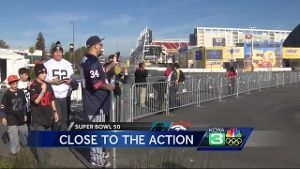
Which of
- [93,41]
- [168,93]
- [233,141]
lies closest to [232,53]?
[168,93]

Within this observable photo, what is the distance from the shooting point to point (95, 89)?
723 cm

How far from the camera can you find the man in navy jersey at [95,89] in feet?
23.4

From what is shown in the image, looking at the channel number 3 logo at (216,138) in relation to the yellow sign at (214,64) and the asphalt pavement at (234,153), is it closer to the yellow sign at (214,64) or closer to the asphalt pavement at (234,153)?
the asphalt pavement at (234,153)

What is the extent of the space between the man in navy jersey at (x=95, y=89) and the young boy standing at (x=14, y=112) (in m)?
1.71

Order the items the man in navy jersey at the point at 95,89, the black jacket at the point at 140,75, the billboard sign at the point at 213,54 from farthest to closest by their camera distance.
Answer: the billboard sign at the point at 213,54 < the black jacket at the point at 140,75 < the man in navy jersey at the point at 95,89

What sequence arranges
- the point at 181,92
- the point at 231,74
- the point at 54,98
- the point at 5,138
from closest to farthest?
the point at 54,98 < the point at 5,138 < the point at 181,92 < the point at 231,74

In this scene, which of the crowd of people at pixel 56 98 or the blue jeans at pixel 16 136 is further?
the blue jeans at pixel 16 136

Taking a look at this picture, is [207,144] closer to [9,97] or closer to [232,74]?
[9,97]

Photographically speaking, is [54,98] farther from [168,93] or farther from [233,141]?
[168,93]

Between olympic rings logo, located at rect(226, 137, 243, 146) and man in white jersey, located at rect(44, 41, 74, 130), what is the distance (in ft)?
Result: 13.8

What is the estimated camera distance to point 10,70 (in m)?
39.2

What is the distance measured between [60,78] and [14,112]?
112cm

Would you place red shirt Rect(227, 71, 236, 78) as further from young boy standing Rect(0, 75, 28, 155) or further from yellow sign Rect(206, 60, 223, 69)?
yellow sign Rect(206, 60, 223, 69)

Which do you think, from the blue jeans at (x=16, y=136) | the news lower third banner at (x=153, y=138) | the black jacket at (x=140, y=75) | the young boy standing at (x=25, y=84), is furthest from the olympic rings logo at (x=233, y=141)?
the black jacket at (x=140, y=75)
